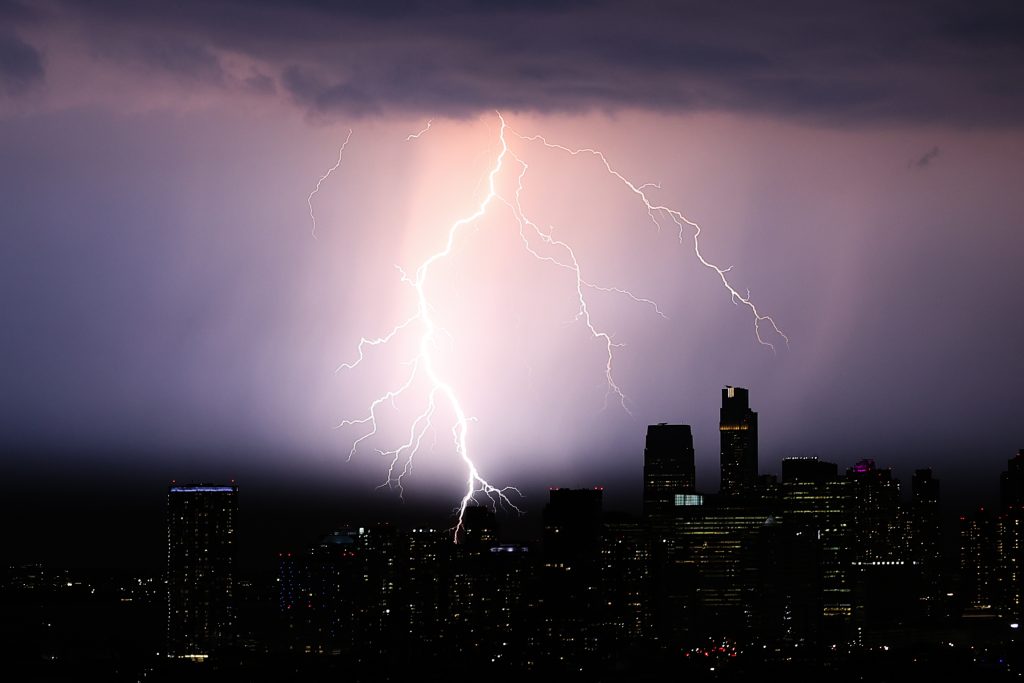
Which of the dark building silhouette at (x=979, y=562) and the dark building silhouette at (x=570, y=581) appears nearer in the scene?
the dark building silhouette at (x=570, y=581)

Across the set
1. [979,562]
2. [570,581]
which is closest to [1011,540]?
[979,562]

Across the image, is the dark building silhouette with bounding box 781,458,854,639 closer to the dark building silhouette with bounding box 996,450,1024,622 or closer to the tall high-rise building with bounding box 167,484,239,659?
the dark building silhouette with bounding box 996,450,1024,622

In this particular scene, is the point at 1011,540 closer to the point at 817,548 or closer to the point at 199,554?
the point at 817,548

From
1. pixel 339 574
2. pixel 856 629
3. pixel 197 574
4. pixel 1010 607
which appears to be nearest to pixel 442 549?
pixel 339 574

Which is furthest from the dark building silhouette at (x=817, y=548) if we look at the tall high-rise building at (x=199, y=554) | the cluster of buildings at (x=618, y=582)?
the tall high-rise building at (x=199, y=554)

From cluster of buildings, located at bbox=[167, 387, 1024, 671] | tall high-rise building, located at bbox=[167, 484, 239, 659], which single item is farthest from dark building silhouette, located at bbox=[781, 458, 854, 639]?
tall high-rise building, located at bbox=[167, 484, 239, 659]

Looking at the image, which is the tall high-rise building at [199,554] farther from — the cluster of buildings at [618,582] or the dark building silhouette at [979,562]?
the dark building silhouette at [979,562]

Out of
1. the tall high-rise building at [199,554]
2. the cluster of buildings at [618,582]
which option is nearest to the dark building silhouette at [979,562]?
the cluster of buildings at [618,582]
